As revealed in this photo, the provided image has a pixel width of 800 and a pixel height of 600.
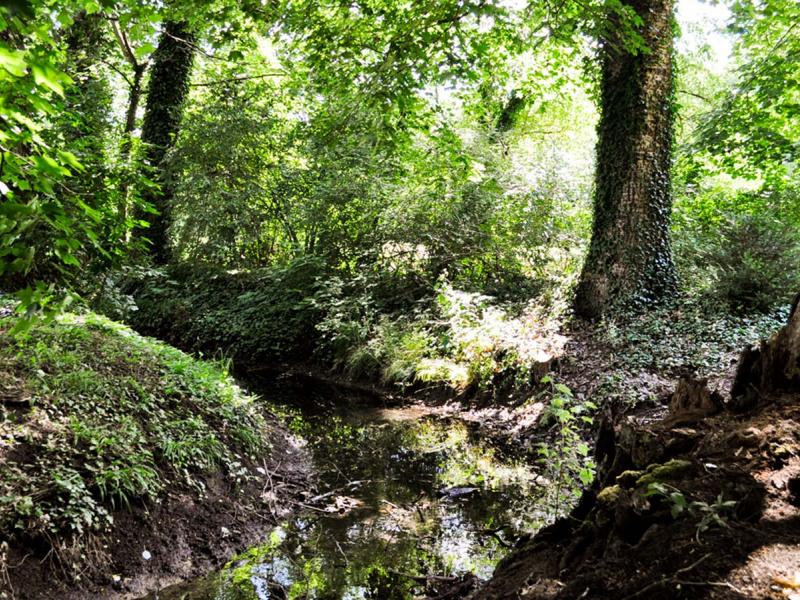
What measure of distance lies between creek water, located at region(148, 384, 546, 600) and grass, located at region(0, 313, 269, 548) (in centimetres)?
73

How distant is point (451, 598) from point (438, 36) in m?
4.68

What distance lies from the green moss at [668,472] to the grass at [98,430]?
3125 mm

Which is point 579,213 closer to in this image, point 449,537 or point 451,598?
point 449,537

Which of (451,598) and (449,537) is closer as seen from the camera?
(451,598)

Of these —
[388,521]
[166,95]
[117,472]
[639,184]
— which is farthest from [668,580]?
[166,95]

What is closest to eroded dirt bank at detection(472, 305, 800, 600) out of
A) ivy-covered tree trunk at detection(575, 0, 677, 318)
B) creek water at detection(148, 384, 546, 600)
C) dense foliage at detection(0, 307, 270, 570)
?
creek water at detection(148, 384, 546, 600)

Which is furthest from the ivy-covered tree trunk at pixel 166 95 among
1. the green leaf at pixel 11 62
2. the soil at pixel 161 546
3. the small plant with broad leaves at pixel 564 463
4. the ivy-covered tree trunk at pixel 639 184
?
the green leaf at pixel 11 62

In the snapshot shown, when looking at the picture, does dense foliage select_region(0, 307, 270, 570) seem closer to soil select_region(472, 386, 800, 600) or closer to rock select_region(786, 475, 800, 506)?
soil select_region(472, 386, 800, 600)

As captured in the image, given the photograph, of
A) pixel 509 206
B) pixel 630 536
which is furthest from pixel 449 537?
pixel 509 206

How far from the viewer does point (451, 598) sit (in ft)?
10.8

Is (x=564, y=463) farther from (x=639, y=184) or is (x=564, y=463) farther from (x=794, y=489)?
(x=639, y=184)

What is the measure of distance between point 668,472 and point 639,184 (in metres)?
7.16

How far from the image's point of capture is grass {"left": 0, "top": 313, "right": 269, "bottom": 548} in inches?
136

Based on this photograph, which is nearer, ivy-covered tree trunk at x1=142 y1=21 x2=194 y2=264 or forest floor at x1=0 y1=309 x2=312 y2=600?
forest floor at x1=0 y1=309 x2=312 y2=600
